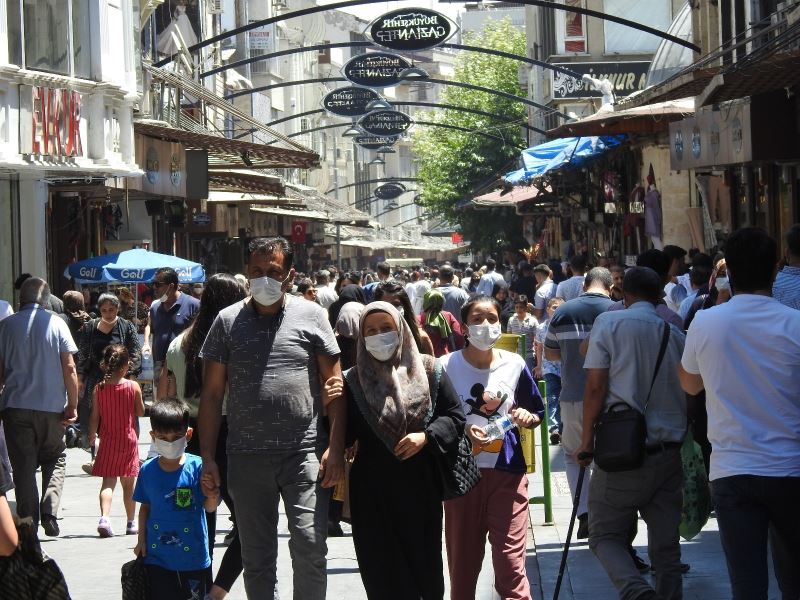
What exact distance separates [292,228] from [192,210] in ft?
58.2

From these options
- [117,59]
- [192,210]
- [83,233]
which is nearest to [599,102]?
[192,210]

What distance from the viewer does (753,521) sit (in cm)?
557

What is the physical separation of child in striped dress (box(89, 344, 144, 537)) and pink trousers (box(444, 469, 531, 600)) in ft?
12.5

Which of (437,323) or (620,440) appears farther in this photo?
(437,323)

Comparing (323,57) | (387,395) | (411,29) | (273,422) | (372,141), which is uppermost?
(323,57)

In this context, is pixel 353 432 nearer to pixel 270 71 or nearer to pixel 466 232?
pixel 466 232

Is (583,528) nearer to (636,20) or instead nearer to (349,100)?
(349,100)

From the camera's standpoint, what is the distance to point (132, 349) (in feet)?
43.9

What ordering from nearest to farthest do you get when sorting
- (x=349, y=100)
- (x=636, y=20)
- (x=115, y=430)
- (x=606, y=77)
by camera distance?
(x=115, y=430) < (x=606, y=77) < (x=349, y=100) < (x=636, y=20)

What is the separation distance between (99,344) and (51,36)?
13.7 feet

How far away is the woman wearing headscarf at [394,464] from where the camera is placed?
647cm

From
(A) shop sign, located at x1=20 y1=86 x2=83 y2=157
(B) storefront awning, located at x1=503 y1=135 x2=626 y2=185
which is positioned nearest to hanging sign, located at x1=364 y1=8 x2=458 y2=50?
(B) storefront awning, located at x1=503 y1=135 x2=626 y2=185

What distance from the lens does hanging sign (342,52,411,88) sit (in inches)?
1192

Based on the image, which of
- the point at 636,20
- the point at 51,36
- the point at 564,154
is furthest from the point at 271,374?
the point at 636,20
